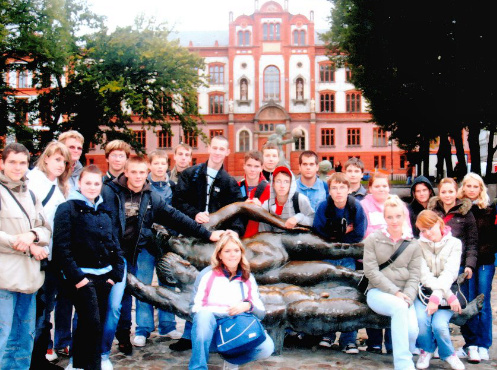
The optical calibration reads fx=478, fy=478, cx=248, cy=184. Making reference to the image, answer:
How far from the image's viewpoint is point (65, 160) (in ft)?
14.3

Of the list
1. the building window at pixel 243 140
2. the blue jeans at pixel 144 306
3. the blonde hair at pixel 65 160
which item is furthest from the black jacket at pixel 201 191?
the building window at pixel 243 140

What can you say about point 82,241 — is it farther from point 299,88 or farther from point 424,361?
point 299,88

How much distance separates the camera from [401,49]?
13336mm

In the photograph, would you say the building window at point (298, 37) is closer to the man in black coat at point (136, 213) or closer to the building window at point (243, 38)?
the building window at point (243, 38)

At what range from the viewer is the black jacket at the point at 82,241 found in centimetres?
366

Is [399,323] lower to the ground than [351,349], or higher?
higher

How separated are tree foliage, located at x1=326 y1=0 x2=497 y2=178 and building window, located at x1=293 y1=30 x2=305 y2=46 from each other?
28174 millimetres

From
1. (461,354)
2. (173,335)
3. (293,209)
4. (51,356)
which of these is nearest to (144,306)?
(173,335)

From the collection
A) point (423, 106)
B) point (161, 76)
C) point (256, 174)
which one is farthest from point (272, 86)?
point (256, 174)

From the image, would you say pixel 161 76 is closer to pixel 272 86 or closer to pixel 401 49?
pixel 401 49

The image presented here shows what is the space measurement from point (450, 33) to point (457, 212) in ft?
33.2

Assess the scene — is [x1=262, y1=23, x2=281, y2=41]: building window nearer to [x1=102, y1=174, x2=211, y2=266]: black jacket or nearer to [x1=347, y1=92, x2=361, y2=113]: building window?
[x1=347, y1=92, x2=361, y2=113]: building window

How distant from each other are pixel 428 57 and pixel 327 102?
30.7m

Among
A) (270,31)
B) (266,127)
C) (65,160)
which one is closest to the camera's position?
(65,160)
